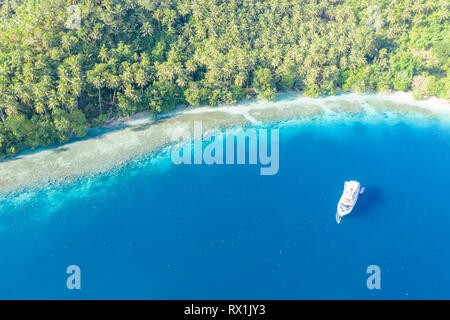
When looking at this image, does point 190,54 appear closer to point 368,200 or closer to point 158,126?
point 158,126

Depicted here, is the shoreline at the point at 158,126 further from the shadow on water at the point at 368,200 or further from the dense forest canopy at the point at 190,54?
the shadow on water at the point at 368,200

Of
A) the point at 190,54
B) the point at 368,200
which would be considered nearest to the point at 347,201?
the point at 368,200

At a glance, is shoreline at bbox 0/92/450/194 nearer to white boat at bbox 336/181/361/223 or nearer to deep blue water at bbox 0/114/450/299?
deep blue water at bbox 0/114/450/299

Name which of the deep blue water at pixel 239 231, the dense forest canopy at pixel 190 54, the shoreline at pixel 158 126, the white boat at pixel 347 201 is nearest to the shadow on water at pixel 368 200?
the deep blue water at pixel 239 231

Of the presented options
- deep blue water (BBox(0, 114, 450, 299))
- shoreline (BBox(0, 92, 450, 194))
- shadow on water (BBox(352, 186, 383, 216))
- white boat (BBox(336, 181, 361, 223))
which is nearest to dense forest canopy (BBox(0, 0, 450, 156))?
shoreline (BBox(0, 92, 450, 194))
